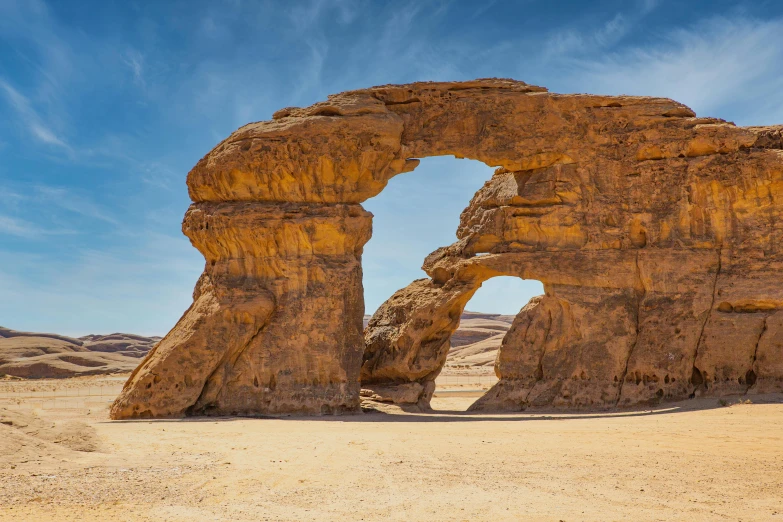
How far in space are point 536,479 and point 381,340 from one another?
42.5ft

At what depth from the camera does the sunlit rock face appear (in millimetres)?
16500

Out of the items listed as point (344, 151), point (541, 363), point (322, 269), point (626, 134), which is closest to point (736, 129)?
point (626, 134)

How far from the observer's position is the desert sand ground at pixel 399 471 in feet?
22.2

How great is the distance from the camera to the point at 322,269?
56.1 feet

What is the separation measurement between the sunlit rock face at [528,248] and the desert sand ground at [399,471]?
3.51 m

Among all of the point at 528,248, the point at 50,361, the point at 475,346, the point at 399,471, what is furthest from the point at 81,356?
the point at 399,471

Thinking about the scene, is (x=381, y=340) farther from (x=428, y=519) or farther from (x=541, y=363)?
(x=428, y=519)

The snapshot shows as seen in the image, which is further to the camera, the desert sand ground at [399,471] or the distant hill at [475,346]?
the distant hill at [475,346]

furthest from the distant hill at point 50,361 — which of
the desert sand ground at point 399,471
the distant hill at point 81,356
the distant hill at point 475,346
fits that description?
the desert sand ground at point 399,471

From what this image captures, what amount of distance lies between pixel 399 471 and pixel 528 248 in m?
11.1

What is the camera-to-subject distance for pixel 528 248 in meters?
18.8

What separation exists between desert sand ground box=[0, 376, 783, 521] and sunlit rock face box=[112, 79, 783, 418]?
3.51 m

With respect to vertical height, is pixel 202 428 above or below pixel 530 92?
below

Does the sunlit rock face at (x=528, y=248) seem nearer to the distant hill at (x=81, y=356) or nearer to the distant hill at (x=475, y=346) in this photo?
the distant hill at (x=475, y=346)
